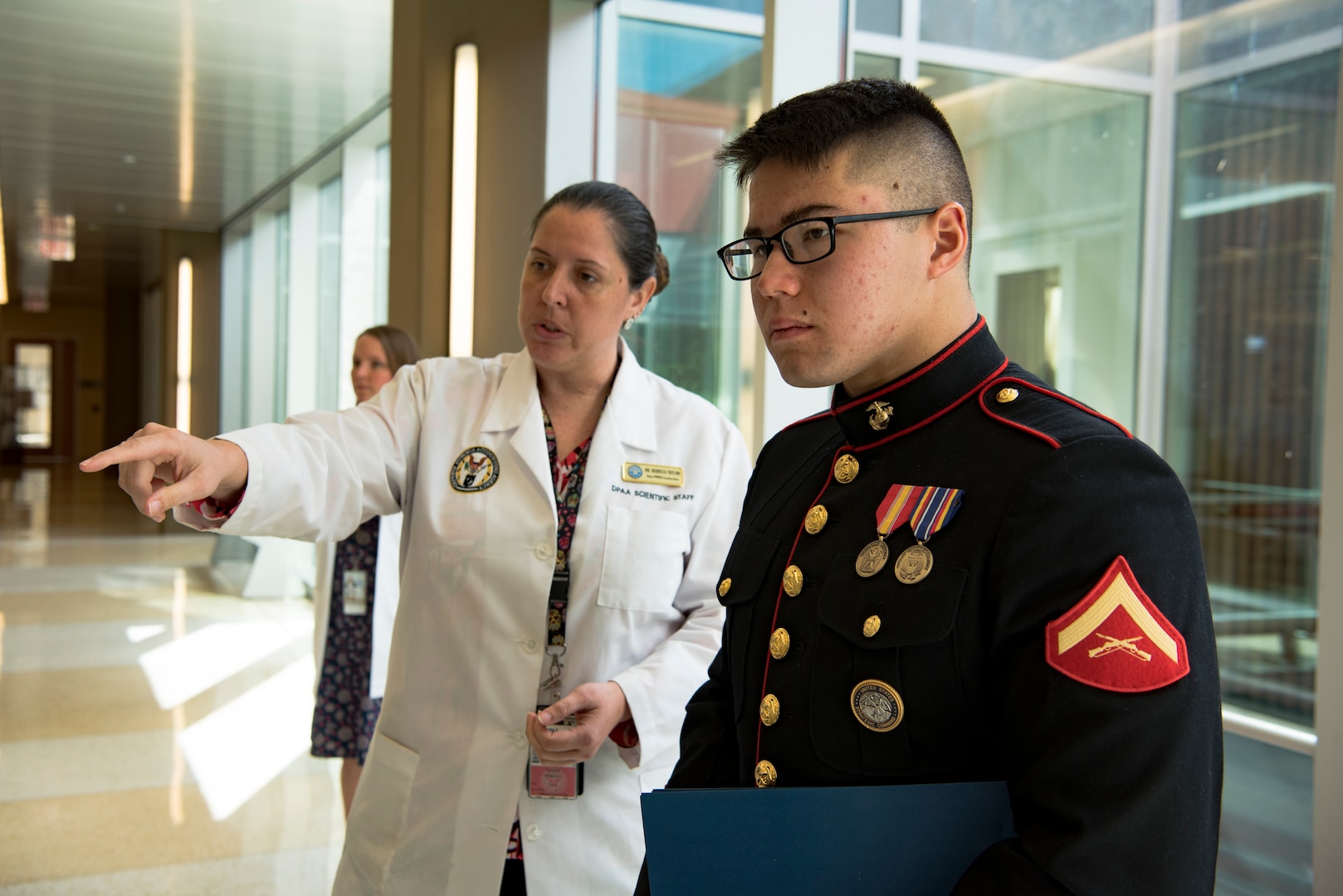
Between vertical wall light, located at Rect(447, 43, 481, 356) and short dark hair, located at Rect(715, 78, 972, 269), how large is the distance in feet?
12.0

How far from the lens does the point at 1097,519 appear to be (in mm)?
824

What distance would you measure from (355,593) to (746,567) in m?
2.28

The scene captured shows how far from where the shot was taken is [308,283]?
410 inches

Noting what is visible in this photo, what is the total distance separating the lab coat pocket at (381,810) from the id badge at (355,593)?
1.41m

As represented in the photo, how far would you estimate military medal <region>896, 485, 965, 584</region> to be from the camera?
93 centimetres

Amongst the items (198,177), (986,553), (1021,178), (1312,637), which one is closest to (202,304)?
(198,177)

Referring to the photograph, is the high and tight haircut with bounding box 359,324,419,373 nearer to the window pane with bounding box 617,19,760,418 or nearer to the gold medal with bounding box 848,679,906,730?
the window pane with bounding box 617,19,760,418

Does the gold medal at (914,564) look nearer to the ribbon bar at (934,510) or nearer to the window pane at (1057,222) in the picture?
the ribbon bar at (934,510)

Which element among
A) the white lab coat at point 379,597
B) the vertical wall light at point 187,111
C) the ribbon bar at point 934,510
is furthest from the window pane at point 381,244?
the ribbon bar at point 934,510

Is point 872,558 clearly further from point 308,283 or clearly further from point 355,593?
point 308,283

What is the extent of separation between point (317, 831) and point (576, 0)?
3453mm

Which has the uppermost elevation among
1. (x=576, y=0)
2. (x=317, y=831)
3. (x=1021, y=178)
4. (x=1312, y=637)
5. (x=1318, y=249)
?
(x=576, y=0)

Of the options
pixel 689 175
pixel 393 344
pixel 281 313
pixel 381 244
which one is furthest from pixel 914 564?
pixel 281 313

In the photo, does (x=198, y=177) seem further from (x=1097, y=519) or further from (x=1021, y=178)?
(x=1097, y=519)
